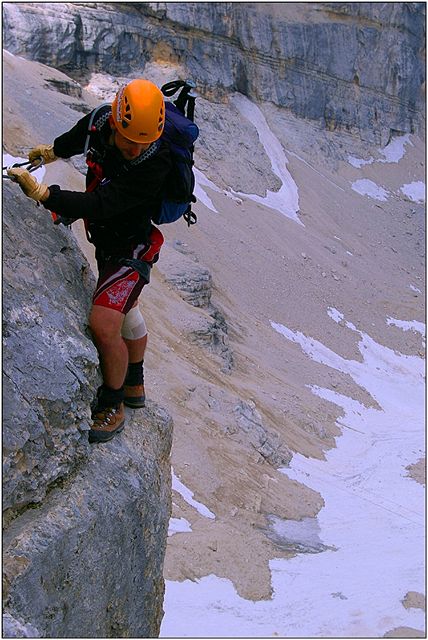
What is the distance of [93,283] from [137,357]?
514mm

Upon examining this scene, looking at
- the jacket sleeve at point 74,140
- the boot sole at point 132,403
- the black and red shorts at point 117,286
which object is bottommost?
the boot sole at point 132,403

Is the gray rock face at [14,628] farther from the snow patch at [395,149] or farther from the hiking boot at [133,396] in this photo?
the snow patch at [395,149]

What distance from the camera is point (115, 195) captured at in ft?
13.4

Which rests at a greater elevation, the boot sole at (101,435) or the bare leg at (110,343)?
the bare leg at (110,343)

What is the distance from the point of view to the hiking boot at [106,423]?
407 cm

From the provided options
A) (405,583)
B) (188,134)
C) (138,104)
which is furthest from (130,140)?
(405,583)

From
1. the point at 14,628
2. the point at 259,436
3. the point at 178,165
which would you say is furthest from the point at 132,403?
the point at 259,436

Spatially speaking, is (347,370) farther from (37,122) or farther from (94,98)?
(94,98)

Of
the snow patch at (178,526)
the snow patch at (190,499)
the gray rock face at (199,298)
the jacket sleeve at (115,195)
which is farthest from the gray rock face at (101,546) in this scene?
the gray rock face at (199,298)

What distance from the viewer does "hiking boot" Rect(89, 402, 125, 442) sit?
4070 millimetres

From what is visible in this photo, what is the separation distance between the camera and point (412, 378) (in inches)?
1122

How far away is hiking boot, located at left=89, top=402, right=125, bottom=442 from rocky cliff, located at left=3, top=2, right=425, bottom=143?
3354 centimetres

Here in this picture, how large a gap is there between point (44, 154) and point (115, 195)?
862 mm

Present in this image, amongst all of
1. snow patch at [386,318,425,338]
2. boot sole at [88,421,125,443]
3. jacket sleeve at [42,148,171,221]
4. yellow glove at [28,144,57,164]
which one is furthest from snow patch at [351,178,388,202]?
boot sole at [88,421,125,443]
